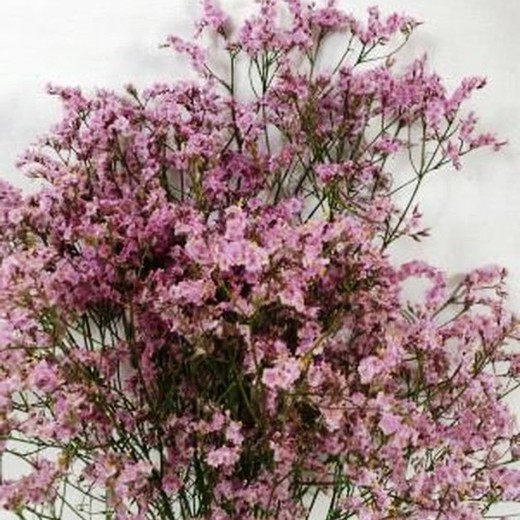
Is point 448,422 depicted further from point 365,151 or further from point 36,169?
point 36,169

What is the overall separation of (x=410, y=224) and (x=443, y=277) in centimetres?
11

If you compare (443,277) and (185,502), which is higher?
(443,277)

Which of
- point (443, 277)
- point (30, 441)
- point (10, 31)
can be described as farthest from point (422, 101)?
point (30, 441)

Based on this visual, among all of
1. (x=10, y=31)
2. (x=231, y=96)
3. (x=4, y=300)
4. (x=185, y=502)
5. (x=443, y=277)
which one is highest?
(x=10, y=31)

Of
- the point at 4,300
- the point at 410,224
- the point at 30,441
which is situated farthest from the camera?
the point at 410,224

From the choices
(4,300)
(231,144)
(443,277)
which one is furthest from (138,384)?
(443,277)

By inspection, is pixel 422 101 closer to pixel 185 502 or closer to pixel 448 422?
pixel 448 422

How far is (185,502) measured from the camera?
1.44 meters

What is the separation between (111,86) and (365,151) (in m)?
0.41

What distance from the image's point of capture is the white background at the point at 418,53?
1593 mm

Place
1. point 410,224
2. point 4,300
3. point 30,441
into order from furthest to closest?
1. point 410,224
2. point 30,441
3. point 4,300

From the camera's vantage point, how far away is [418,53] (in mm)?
1631

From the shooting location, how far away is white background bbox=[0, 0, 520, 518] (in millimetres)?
1593

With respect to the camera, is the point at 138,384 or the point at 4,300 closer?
the point at 4,300
